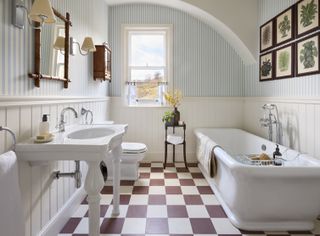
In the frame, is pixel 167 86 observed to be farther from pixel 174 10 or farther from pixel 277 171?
pixel 277 171

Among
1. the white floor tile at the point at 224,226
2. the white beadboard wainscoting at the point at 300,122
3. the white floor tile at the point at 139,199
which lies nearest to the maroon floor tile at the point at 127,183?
the white floor tile at the point at 139,199

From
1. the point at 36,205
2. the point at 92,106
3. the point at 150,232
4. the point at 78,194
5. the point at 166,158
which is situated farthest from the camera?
the point at 166,158

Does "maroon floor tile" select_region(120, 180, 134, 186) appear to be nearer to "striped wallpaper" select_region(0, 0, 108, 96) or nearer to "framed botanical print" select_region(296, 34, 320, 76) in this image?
"striped wallpaper" select_region(0, 0, 108, 96)

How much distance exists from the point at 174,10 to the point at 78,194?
315 centimetres

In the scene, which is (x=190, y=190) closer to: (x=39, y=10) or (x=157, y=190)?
(x=157, y=190)

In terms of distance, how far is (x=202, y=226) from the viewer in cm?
218

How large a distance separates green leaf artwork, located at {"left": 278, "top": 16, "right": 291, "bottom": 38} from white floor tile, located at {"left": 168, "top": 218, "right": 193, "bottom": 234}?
92.3 inches

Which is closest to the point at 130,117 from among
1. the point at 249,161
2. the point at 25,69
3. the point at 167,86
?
the point at 167,86

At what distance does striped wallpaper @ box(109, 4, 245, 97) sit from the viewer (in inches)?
166

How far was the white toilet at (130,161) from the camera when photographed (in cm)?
327

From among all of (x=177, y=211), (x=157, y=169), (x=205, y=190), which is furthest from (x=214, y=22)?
(x=177, y=211)

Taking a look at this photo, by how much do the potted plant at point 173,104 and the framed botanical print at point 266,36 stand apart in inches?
55.2

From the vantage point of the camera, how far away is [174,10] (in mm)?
4211

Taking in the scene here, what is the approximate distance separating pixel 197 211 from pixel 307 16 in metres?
2.19
